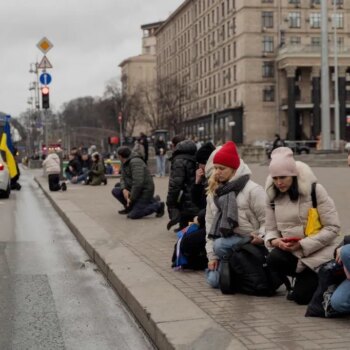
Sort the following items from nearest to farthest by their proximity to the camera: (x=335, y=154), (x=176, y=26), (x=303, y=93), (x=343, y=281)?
(x=343, y=281) → (x=335, y=154) → (x=303, y=93) → (x=176, y=26)

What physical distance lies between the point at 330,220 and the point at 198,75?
102146 mm

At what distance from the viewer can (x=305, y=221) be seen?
590 cm

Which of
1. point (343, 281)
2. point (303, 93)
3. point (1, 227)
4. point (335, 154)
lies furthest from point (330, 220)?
point (303, 93)

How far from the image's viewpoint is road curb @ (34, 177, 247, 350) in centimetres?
482

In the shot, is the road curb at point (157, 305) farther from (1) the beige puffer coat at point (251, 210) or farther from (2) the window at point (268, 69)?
(2) the window at point (268, 69)

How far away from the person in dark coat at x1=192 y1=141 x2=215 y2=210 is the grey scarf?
7.33 ft

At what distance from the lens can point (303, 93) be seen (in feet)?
290

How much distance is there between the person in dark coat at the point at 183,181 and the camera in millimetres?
10258

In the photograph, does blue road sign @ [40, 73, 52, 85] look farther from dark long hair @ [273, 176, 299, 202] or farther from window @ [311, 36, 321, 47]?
window @ [311, 36, 321, 47]

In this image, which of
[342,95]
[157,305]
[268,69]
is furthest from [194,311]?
[268,69]

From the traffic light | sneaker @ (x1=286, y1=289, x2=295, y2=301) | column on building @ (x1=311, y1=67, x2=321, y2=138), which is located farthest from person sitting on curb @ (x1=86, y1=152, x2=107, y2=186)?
column on building @ (x1=311, y1=67, x2=321, y2=138)

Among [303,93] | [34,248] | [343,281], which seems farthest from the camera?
[303,93]

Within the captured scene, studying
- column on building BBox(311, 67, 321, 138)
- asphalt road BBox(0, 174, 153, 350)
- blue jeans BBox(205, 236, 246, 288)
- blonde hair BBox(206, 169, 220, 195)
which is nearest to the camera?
asphalt road BBox(0, 174, 153, 350)

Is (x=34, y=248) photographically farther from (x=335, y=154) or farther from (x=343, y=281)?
(x=335, y=154)
